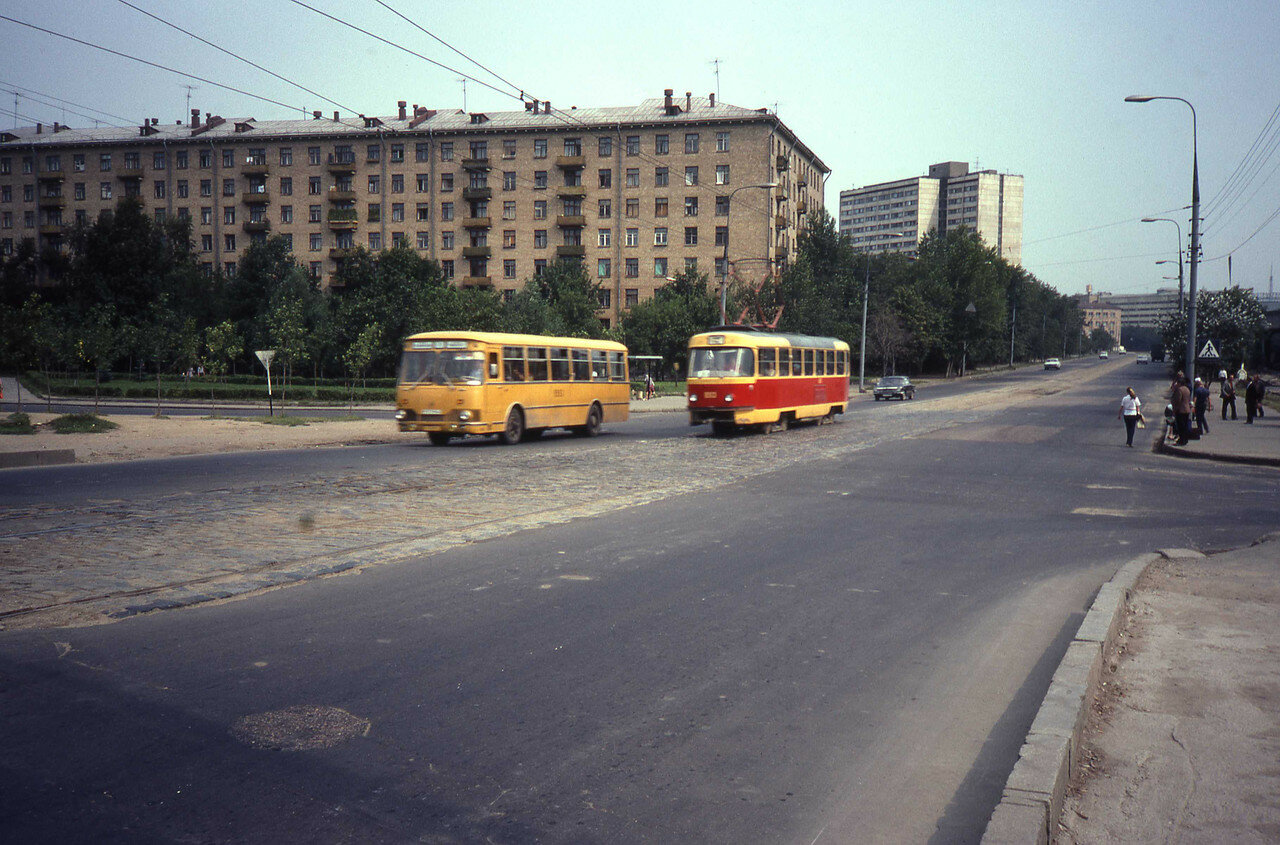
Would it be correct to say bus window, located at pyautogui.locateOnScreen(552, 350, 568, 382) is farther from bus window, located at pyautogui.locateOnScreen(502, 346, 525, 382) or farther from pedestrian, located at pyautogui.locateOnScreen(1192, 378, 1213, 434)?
pedestrian, located at pyautogui.locateOnScreen(1192, 378, 1213, 434)

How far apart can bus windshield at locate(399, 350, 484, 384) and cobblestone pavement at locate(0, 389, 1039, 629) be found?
3.47 metres

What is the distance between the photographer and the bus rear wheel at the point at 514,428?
904 inches

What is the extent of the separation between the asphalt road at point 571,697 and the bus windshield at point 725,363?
16.1m

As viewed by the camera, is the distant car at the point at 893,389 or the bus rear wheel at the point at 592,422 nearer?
the bus rear wheel at the point at 592,422

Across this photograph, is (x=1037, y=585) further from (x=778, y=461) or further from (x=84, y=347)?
(x=84, y=347)

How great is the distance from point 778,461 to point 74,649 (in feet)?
46.3

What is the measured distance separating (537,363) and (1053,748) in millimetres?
20859

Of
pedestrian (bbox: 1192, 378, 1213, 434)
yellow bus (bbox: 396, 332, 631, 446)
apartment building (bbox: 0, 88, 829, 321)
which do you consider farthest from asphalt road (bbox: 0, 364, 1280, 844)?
apartment building (bbox: 0, 88, 829, 321)

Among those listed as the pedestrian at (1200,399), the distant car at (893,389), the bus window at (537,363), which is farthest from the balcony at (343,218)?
the pedestrian at (1200,399)

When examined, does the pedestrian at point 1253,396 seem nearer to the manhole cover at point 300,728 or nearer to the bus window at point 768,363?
the bus window at point 768,363

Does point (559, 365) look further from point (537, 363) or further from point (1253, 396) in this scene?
point (1253, 396)

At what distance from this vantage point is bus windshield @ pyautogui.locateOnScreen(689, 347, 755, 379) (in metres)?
25.6

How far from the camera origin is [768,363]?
26.6m

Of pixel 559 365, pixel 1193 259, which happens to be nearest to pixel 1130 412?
pixel 1193 259
